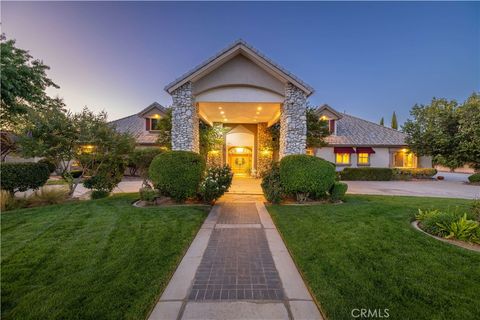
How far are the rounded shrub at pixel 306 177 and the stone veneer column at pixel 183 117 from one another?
5.77 metres

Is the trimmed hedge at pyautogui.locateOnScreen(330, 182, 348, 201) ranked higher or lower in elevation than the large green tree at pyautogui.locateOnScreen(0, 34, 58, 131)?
lower

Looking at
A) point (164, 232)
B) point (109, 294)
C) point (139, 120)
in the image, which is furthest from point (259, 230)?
point (139, 120)

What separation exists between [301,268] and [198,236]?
283 cm

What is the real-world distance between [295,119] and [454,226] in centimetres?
786

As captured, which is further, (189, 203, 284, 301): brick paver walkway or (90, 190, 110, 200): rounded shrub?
(90, 190, 110, 200): rounded shrub

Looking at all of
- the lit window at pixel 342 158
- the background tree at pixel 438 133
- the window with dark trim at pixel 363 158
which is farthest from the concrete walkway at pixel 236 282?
the background tree at pixel 438 133

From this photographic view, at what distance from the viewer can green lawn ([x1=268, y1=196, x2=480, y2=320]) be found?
2.68m

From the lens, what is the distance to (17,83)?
38.2 feet

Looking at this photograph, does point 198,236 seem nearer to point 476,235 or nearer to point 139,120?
point 476,235

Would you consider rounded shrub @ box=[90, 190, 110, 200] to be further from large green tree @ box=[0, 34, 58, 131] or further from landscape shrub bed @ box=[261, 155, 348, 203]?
landscape shrub bed @ box=[261, 155, 348, 203]

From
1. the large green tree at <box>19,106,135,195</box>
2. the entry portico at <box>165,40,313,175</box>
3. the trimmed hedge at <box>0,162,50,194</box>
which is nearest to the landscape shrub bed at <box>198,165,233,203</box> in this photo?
the entry portico at <box>165,40,313,175</box>

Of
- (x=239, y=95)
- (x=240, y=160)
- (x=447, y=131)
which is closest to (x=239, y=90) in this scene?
(x=239, y=95)

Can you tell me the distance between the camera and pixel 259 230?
5844mm

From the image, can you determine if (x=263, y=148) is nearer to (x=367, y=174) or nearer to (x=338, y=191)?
(x=367, y=174)
